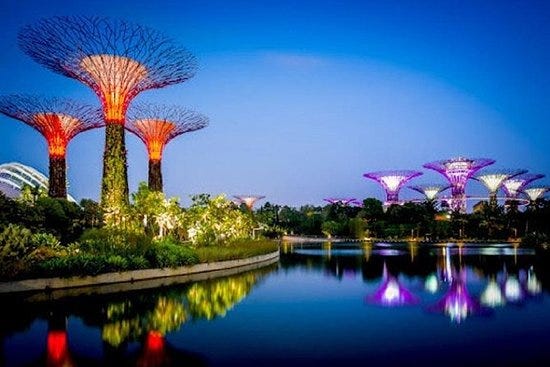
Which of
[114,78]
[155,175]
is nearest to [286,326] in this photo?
[114,78]

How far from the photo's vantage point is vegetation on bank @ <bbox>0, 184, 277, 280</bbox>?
13781 mm

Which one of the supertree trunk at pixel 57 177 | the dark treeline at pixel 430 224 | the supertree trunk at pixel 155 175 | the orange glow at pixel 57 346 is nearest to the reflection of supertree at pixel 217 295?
the orange glow at pixel 57 346

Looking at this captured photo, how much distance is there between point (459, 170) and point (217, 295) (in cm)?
7023

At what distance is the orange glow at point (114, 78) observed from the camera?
23.0 m

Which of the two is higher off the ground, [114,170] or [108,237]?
[114,170]

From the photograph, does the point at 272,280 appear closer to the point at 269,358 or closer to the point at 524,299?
the point at 524,299

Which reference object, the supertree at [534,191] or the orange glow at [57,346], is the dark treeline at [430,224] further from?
the orange glow at [57,346]

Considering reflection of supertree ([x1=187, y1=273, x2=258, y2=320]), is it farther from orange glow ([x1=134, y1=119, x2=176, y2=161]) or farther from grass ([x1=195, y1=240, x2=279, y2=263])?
orange glow ([x1=134, y1=119, x2=176, y2=161])

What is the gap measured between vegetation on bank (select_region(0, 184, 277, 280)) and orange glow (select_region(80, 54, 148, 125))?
155 inches

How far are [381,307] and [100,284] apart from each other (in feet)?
25.0

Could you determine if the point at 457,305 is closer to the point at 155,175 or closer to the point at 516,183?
the point at 155,175

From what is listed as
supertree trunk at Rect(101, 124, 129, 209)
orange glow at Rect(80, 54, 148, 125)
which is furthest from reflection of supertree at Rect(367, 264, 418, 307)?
orange glow at Rect(80, 54, 148, 125)

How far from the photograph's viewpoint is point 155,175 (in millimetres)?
33438

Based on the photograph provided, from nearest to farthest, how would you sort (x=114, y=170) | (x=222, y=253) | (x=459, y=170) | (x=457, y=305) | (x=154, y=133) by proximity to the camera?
1. (x=457, y=305)
2. (x=222, y=253)
3. (x=114, y=170)
4. (x=154, y=133)
5. (x=459, y=170)
